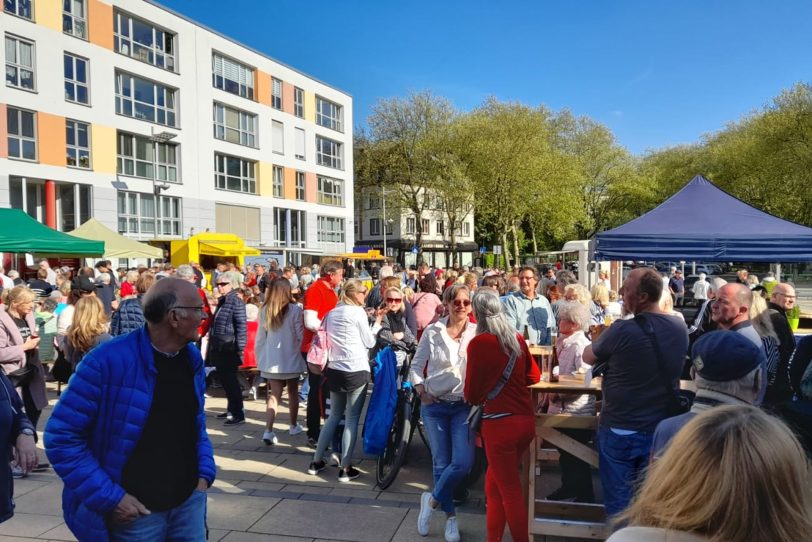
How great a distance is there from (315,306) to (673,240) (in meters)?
4.61

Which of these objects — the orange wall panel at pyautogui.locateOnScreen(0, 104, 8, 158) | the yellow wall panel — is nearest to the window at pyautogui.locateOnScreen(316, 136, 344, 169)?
the yellow wall panel

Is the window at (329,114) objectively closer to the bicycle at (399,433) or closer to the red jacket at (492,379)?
the bicycle at (399,433)

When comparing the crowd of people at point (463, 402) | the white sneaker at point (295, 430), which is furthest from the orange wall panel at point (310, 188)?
the white sneaker at point (295, 430)

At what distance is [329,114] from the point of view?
41938mm

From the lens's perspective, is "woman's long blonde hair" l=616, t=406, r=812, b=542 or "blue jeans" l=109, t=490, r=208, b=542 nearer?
"woman's long blonde hair" l=616, t=406, r=812, b=542

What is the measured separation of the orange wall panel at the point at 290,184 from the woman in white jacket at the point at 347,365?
33.4 m

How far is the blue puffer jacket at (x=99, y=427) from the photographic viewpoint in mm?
2207

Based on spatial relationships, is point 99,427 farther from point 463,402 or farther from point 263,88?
point 263,88

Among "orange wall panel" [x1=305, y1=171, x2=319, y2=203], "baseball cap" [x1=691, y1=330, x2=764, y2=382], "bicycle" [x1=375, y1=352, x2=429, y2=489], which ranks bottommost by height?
"bicycle" [x1=375, y1=352, x2=429, y2=489]

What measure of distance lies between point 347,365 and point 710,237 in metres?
5.00

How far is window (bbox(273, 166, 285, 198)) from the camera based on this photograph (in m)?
37.0

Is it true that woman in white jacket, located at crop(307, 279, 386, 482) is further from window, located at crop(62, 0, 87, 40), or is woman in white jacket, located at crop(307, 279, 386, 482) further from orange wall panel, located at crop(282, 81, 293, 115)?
orange wall panel, located at crop(282, 81, 293, 115)

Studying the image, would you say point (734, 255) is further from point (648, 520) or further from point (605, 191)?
point (605, 191)

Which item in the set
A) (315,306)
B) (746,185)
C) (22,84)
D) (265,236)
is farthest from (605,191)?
(315,306)
